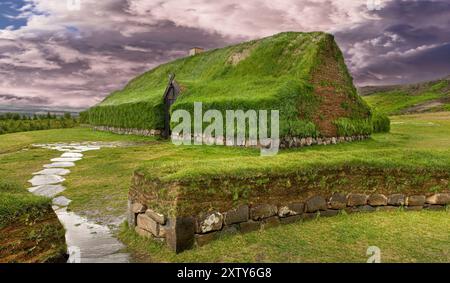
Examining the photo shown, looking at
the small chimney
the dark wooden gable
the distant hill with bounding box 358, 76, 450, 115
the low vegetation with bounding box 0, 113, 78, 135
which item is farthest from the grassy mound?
the distant hill with bounding box 358, 76, 450, 115

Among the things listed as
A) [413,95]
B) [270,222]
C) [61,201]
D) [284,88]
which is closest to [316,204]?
[270,222]

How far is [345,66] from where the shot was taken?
30.0 meters

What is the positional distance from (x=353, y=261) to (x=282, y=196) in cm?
191

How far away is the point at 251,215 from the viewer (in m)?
7.07

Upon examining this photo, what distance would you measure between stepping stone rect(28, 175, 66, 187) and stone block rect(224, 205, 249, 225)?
28.7 feet

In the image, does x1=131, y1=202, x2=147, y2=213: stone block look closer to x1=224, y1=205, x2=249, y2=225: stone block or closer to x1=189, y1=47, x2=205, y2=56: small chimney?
x1=224, y1=205, x2=249, y2=225: stone block

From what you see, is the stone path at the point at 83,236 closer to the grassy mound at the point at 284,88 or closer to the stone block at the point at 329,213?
the stone block at the point at 329,213

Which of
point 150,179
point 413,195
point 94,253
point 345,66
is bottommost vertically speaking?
point 94,253

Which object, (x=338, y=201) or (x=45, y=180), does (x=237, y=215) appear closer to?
(x=338, y=201)

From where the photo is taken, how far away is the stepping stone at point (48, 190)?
11544 millimetres

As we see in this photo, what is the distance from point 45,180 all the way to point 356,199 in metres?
10.9

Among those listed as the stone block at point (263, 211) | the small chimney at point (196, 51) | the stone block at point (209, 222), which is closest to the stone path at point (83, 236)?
the stone block at point (209, 222)
